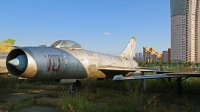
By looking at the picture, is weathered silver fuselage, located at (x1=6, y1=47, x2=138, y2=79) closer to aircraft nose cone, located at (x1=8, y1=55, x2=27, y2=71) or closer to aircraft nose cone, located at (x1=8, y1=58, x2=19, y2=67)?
aircraft nose cone, located at (x1=8, y1=55, x2=27, y2=71)

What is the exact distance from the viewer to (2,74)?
1587 cm

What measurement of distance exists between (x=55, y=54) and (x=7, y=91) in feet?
13.8

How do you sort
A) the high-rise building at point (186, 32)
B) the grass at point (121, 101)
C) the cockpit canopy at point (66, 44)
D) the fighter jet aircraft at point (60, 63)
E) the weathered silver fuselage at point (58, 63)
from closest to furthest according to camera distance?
the grass at point (121, 101)
the fighter jet aircraft at point (60, 63)
the weathered silver fuselage at point (58, 63)
the cockpit canopy at point (66, 44)
the high-rise building at point (186, 32)

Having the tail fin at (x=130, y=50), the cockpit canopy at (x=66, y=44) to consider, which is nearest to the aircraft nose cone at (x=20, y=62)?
the cockpit canopy at (x=66, y=44)

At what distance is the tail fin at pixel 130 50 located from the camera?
1550 centimetres

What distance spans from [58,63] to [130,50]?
8956mm

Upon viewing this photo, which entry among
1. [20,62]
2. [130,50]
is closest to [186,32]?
[130,50]

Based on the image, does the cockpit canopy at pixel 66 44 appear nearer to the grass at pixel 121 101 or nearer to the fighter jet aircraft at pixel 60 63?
the fighter jet aircraft at pixel 60 63

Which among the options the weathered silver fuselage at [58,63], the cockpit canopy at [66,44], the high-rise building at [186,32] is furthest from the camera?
the high-rise building at [186,32]

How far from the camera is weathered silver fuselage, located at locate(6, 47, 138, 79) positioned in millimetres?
7820

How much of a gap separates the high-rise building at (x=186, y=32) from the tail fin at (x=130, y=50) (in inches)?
2418

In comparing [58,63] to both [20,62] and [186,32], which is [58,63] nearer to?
[20,62]

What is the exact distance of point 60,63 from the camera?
28.6 feet

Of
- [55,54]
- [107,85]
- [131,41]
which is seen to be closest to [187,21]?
[131,41]
